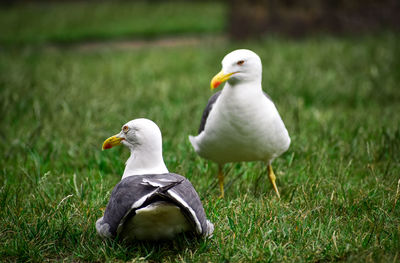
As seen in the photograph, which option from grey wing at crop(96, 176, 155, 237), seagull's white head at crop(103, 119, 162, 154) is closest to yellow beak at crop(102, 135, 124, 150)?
seagull's white head at crop(103, 119, 162, 154)

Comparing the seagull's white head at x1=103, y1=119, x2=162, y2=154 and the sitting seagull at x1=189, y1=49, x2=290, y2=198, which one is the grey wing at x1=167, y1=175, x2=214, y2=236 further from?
the sitting seagull at x1=189, y1=49, x2=290, y2=198

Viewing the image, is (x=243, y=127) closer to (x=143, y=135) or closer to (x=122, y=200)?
(x=143, y=135)

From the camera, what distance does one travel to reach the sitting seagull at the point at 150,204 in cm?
224

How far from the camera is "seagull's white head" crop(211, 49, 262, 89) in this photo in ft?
10.2

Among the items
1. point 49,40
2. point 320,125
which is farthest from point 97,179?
point 49,40

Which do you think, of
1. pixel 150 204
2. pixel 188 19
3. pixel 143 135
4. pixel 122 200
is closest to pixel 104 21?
pixel 188 19

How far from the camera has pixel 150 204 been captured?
2.23m

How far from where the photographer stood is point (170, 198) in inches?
86.2

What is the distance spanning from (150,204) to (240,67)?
1236 millimetres

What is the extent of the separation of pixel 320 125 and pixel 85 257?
9.21 feet

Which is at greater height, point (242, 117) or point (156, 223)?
point (242, 117)

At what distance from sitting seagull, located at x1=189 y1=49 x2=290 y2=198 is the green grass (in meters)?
8.97

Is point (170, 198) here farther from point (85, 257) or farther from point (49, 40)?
point (49, 40)

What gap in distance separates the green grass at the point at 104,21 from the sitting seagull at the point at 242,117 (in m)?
8.97
